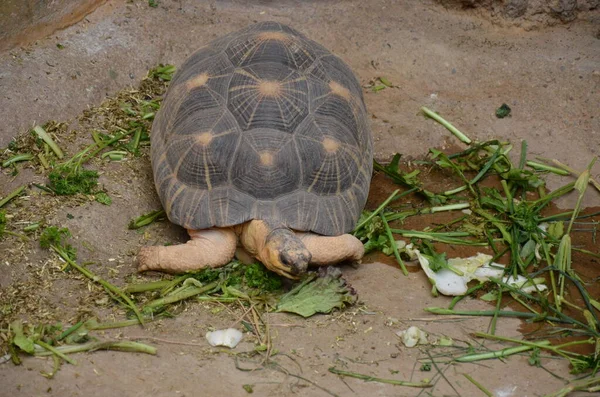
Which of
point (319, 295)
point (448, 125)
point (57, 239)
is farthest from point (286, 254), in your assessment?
point (448, 125)

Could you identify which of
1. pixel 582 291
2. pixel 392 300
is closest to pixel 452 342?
pixel 392 300

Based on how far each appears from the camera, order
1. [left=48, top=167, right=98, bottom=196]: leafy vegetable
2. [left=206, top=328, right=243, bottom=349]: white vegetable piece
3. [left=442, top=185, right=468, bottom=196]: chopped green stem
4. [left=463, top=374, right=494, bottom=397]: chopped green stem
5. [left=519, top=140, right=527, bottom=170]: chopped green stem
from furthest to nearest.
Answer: [left=519, top=140, right=527, bottom=170]: chopped green stem → [left=442, top=185, right=468, bottom=196]: chopped green stem → [left=48, top=167, right=98, bottom=196]: leafy vegetable → [left=206, top=328, right=243, bottom=349]: white vegetable piece → [left=463, top=374, right=494, bottom=397]: chopped green stem

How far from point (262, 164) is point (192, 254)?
25.6 inches

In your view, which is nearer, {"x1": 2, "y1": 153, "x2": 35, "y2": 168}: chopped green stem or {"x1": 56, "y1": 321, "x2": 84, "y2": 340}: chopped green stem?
{"x1": 56, "y1": 321, "x2": 84, "y2": 340}: chopped green stem

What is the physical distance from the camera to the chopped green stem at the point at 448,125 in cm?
561

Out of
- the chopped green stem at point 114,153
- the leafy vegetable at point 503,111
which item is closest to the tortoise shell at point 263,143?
the chopped green stem at point 114,153

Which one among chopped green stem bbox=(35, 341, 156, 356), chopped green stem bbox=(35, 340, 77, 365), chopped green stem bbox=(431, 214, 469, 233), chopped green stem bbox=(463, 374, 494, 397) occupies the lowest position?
chopped green stem bbox=(431, 214, 469, 233)

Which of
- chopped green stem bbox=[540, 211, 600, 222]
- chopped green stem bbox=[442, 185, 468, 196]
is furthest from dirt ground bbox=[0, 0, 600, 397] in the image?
chopped green stem bbox=[442, 185, 468, 196]

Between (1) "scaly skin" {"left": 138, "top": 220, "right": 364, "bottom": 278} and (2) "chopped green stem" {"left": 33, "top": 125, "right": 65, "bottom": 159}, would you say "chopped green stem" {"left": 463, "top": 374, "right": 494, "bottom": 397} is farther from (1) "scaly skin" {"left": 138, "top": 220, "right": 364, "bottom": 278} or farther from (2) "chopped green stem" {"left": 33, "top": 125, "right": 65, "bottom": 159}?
(2) "chopped green stem" {"left": 33, "top": 125, "right": 65, "bottom": 159}

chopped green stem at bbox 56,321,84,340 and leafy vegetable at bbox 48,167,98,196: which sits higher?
leafy vegetable at bbox 48,167,98,196

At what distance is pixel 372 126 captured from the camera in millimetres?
5699

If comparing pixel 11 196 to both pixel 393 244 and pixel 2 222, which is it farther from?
pixel 393 244

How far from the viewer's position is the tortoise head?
12.8ft

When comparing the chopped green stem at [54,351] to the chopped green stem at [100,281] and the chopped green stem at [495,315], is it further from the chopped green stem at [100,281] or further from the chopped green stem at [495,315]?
the chopped green stem at [495,315]
